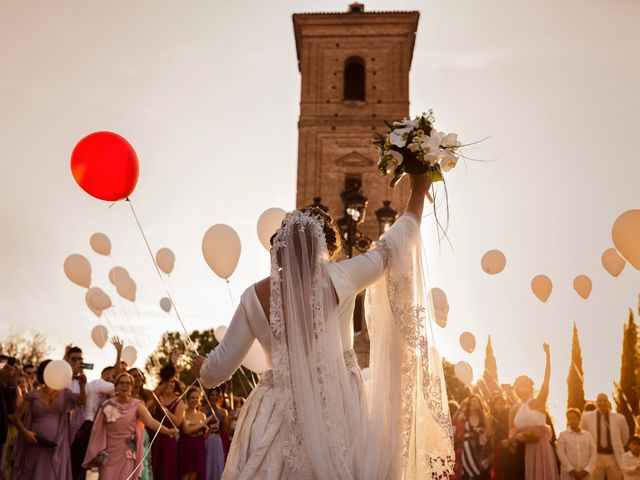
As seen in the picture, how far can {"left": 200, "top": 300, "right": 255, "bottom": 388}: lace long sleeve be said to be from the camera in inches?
144

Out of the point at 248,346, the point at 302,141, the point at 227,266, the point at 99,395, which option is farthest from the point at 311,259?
the point at 302,141

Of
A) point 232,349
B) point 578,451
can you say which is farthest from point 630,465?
point 232,349

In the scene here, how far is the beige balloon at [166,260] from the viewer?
12.5 metres

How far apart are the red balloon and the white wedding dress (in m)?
3.11

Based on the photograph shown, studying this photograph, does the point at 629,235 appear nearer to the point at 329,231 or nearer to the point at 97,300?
the point at 329,231

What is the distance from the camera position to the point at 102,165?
628 centimetres

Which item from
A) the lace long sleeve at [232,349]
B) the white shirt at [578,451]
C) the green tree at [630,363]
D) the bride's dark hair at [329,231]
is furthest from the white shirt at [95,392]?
the green tree at [630,363]

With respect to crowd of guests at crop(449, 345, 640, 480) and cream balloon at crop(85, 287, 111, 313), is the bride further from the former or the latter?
cream balloon at crop(85, 287, 111, 313)

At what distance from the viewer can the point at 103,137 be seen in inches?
250

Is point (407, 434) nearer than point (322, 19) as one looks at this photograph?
Yes

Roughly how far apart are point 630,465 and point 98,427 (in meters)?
7.30

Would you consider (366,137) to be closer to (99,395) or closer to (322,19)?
(322,19)

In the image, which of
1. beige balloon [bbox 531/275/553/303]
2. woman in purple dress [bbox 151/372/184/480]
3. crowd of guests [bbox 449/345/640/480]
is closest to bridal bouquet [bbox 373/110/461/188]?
crowd of guests [bbox 449/345/640/480]

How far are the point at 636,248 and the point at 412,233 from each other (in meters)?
5.56
